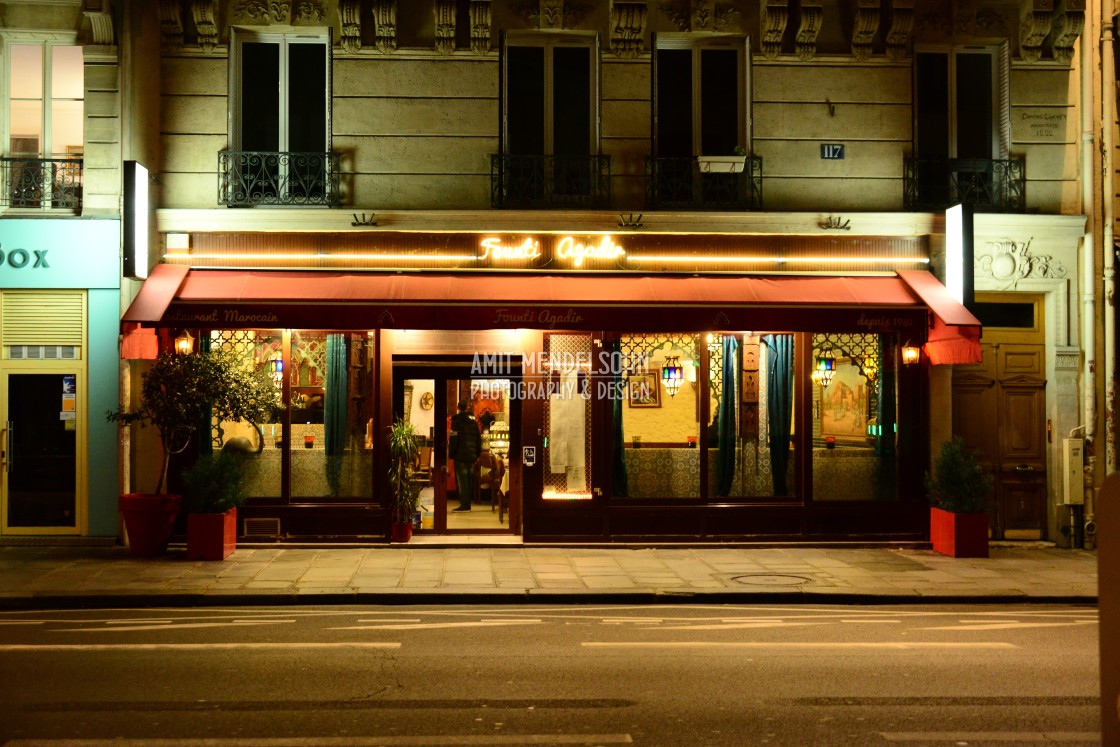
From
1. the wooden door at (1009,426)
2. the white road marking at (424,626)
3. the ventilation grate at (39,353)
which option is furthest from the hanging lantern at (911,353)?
the ventilation grate at (39,353)

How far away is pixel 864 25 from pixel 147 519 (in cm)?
1169

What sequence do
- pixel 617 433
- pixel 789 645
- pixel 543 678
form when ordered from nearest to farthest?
1. pixel 543 678
2. pixel 789 645
3. pixel 617 433

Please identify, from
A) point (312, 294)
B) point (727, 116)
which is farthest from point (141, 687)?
point (727, 116)

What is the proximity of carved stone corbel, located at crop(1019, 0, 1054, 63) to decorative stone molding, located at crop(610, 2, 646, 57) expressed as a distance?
18.0ft

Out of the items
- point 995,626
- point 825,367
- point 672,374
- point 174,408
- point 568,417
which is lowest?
point 995,626

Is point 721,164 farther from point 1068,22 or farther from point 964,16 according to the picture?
point 1068,22

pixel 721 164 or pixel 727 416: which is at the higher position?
pixel 721 164

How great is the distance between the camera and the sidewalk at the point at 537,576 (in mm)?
11148

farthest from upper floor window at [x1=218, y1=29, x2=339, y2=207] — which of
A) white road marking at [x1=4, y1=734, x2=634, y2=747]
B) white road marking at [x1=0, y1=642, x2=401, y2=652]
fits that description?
white road marking at [x1=4, y1=734, x2=634, y2=747]

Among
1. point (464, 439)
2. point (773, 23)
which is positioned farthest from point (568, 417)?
point (773, 23)

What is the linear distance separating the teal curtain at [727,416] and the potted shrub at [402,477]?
13.9 feet

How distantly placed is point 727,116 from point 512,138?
10.2 feet

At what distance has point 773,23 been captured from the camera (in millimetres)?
14875

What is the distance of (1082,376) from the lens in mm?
14852
